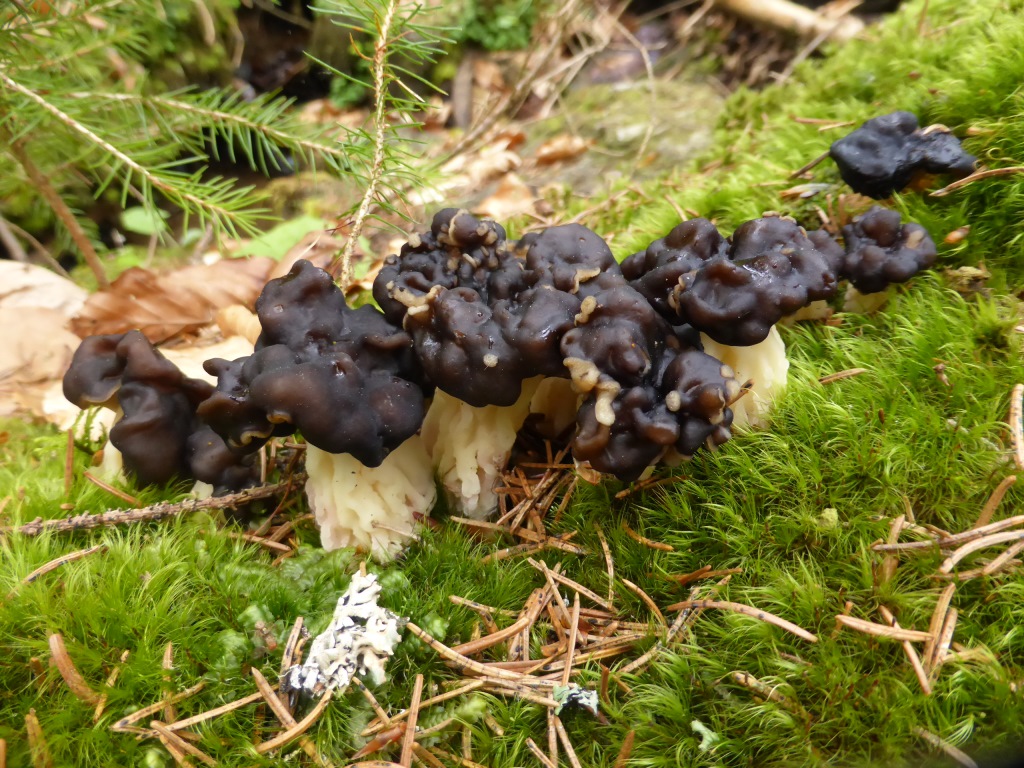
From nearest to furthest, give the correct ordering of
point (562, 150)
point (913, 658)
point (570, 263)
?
point (913, 658) → point (570, 263) → point (562, 150)

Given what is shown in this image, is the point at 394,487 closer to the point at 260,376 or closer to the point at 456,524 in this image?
the point at 456,524

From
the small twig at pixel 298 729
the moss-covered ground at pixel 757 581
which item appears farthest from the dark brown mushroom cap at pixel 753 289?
the small twig at pixel 298 729

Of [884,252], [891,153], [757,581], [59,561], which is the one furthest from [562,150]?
[59,561]

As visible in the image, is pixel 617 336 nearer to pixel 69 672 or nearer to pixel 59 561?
pixel 69 672

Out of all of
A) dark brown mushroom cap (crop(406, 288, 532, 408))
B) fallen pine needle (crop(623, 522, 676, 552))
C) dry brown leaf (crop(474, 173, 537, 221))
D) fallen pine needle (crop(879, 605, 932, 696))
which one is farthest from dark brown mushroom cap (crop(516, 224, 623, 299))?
dry brown leaf (crop(474, 173, 537, 221))

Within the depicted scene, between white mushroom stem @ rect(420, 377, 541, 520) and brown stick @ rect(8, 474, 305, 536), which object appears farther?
white mushroom stem @ rect(420, 377, 541, 520)

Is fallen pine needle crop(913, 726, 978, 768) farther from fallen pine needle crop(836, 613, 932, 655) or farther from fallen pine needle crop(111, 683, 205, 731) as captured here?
fallen pine needle crop(111, 683, 205, 731)

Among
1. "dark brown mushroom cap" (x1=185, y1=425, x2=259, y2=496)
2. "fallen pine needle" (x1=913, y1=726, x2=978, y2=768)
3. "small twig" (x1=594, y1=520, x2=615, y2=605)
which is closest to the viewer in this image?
"fallen pine needle" (x1=913, y1=726, x2=978, y2=768)
